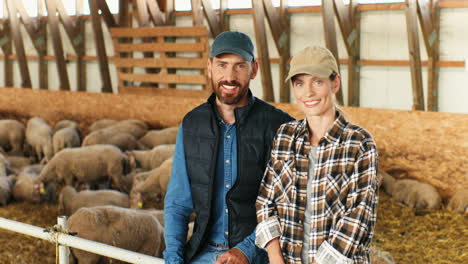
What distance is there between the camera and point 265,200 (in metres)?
2.37

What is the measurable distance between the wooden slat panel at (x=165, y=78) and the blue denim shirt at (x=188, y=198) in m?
9.34

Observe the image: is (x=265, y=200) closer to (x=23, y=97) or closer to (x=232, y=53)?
(x=232, y=53)

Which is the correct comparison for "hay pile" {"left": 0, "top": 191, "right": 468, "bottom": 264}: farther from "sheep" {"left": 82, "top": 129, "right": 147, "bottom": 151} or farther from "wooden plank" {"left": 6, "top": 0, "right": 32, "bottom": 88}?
"wooden plank" {"left": 6, "top": 0, "right": 32, "bottom": 88}

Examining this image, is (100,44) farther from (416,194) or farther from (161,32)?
(416,194)

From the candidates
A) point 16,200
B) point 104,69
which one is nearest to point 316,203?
point 16,200

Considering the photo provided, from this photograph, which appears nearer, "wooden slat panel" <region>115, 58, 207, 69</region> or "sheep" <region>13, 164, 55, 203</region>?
"sheep" <region>13, 164, 55, 203</region>

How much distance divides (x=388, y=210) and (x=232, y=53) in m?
5.94

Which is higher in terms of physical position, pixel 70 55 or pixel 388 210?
pixel 70 55

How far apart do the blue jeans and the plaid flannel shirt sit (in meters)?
0.36

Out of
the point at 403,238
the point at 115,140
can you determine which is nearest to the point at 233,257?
the point at 403,238

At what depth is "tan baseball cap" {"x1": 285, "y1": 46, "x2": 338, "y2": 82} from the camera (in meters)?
2.28

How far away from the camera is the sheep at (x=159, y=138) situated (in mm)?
11133

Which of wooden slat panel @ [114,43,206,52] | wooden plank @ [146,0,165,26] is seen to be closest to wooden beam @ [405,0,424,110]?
wooden slat panel @ [114,43,206,52]

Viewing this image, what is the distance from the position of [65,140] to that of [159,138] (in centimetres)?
196
